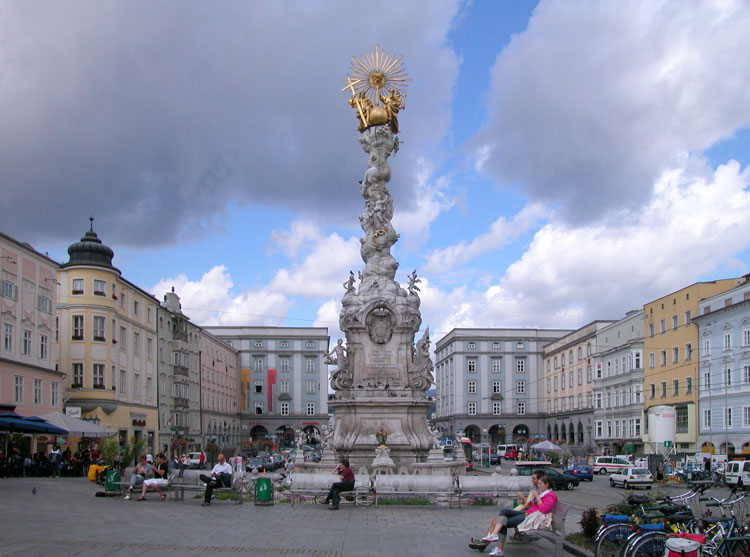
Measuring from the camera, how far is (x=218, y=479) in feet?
78.4

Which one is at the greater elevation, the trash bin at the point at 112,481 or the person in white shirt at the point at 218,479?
the person in white shirt at the point at 218,479

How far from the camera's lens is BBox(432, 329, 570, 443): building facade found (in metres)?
116

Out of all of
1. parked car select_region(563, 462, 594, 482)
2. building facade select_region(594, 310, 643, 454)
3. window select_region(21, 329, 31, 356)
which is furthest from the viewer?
building facade select_region(594, 310, 643, 454)

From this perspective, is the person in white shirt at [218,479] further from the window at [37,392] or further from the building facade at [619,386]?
the building facade at [619,386]

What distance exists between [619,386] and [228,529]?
65.0 m

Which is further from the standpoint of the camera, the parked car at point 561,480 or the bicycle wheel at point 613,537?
the parked car at point 561,480

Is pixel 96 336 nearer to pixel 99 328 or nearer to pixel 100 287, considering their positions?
pixel 99 328

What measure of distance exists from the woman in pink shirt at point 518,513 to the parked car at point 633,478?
29.3 m

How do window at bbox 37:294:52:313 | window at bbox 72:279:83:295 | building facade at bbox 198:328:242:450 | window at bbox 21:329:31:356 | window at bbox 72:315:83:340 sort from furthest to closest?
building facade at bbox 198:328:242:450, window at bbox 72:279:83:295, window at bbox 72:315:83:340, window at bbox 37:294:52:313, window at bbox 21:329:31:356

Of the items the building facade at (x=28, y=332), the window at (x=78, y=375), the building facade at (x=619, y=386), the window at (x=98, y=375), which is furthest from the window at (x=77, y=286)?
the building facade at (x=619, y=386)

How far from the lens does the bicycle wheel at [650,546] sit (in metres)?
12.0

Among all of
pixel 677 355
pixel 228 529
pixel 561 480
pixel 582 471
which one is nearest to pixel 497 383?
pixel 677 355

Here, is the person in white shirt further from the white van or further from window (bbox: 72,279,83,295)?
window (bbox: 72,279,83,295)

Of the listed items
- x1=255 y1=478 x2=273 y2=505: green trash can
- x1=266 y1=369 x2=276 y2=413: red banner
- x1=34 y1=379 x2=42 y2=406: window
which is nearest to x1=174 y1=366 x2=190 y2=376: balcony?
x1=34 y1=379 x2=42 y2=406: window
